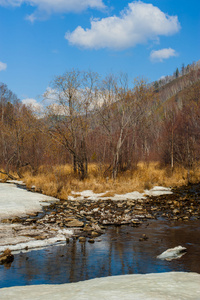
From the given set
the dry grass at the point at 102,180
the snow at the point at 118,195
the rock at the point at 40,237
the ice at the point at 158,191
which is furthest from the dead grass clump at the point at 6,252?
the ice at the point at 158,191

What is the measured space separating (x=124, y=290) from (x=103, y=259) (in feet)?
7.76

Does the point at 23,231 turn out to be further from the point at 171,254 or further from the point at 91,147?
the point at 91,147

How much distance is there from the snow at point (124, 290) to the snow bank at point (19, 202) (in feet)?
19.8

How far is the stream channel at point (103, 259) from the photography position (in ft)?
15.4

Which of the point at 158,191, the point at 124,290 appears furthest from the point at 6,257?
the point at 158,191

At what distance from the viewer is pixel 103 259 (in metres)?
5.57

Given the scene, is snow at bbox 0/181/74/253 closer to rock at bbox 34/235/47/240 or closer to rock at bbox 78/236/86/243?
rock at bbox 34/235/47/240

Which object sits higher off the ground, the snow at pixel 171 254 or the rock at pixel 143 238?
the snow at pixel 171 254

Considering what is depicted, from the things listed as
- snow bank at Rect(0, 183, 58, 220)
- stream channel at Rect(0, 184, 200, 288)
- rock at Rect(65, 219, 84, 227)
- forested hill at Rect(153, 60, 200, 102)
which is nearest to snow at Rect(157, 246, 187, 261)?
stream channel at Rect(0, 184, 200, 288)

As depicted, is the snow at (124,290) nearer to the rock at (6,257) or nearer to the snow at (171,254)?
the snow at (171,254)

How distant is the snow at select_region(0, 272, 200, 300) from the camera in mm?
3082

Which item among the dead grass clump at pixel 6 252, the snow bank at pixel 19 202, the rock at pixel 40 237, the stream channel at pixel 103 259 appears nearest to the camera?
the stream channel at pixel 103 259

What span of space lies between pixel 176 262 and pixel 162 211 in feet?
18.5

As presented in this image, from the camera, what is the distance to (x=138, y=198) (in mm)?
13289
